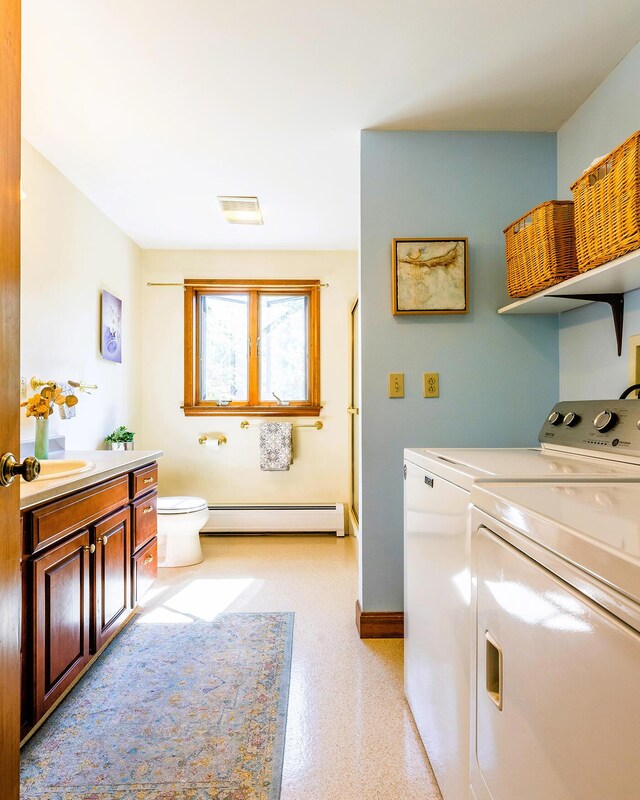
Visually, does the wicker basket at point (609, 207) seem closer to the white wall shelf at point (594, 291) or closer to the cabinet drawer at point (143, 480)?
the white wall shelf at point (594, 291)

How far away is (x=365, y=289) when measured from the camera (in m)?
2.27

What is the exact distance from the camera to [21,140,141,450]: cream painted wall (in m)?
2.34

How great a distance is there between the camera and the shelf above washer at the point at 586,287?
56.2 inches

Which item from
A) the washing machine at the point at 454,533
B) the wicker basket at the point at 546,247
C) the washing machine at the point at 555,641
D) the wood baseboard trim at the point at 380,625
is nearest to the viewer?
the washing machine at the point at 555,641

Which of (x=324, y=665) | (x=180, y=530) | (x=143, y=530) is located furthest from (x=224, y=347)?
(x=324, y=665)

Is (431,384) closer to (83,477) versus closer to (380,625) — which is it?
(380,625)

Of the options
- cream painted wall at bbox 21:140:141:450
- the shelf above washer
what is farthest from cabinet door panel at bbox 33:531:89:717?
the shelf above washer

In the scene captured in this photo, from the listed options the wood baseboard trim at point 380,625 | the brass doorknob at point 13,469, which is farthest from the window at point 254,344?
the brass doorknob at point 13,469

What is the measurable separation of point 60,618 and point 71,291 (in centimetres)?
183

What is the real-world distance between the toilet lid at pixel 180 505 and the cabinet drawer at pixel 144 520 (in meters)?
0.50

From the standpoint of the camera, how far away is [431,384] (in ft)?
7.42

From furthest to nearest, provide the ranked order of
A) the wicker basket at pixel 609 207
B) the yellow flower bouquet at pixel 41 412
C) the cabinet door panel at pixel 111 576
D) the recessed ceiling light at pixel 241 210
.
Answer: the recessed ceiling light at pixel 241 210 < the yellow flower bouquet at pixel 41 412 < the cabinet door panel at pixel 111 576 < the wicker basket at pixel 609 207

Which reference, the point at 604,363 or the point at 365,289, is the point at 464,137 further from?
the point at 604,363

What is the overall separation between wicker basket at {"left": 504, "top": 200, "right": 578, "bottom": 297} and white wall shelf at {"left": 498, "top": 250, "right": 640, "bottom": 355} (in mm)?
47
